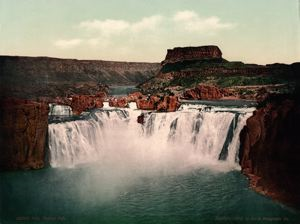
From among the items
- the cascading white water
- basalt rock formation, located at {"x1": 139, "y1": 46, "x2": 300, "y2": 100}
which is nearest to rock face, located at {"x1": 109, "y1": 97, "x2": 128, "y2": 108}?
the cascading white water

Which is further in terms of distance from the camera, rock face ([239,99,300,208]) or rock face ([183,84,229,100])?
rock face ([183,84,229,100])

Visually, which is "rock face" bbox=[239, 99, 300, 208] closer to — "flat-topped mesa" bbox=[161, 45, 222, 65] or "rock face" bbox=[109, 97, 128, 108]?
"flat-topped mesa" bbox=[161, 45, 222, 65]

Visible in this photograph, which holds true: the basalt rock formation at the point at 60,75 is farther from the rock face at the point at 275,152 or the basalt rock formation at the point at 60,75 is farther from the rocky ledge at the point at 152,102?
the rock face at the point at 275,152

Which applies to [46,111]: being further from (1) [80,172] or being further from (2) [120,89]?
(2) [120,89]

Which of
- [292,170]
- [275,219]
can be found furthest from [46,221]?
[292,170]

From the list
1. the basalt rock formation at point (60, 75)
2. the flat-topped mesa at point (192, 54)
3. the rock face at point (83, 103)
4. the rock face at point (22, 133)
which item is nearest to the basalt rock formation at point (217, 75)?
the flat-topped mesa at point (192, 54)
